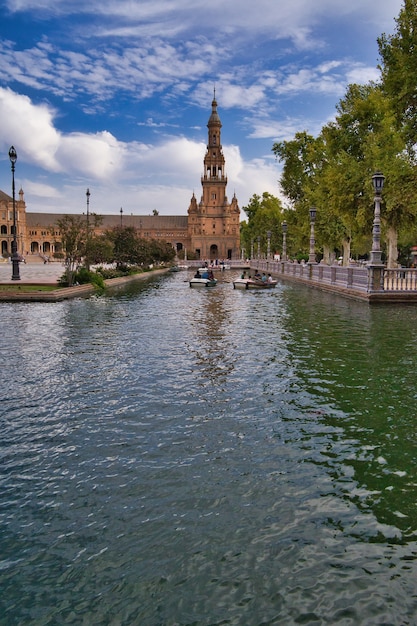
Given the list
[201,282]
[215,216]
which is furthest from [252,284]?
[215,216]

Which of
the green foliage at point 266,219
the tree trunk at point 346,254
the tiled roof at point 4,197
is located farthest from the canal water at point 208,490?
the tiled roof at point 4,197

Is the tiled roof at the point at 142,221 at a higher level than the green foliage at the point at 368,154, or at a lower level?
higher

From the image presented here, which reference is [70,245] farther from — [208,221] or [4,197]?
[208,221]

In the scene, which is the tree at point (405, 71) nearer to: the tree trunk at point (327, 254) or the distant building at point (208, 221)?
the tree trunk at point (327, 254)

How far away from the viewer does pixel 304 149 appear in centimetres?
5478

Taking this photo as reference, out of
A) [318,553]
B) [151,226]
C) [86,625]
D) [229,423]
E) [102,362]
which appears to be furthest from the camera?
[151,226]

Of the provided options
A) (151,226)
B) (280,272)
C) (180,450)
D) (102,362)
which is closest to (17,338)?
(102,362)

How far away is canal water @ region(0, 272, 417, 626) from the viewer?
3.88 m

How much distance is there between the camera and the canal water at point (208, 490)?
3.88 metres

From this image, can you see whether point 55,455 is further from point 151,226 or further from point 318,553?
point 151,226

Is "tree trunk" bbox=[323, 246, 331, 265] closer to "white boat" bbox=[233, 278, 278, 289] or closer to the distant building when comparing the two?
"white boat" bbox=[233, 278, 278, 289]

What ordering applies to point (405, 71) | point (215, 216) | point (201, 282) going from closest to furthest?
point (405, 71) → point (201, 282) → point (215, 216)

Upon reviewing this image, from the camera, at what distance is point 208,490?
5.46 meters

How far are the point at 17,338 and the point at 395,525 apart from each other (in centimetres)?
1208
